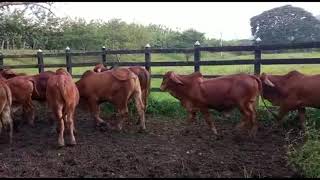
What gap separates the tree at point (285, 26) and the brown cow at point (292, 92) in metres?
4.43

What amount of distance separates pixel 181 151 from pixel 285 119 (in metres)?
2.81

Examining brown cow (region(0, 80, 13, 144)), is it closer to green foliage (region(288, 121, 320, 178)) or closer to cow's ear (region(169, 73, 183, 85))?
cow's ear (region(169, 73, 183, 85))

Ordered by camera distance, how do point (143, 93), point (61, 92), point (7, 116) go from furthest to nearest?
1. point (143, 93)
2. point (7, 116)
3. point (61, 92)

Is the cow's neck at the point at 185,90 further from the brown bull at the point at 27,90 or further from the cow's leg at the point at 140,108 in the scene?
the brown bull at the point at 27,90

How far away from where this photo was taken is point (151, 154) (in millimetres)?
6723

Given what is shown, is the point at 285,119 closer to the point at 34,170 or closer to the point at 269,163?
the point at 269,163

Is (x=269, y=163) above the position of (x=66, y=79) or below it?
below

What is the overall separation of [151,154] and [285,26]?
28.6 feet

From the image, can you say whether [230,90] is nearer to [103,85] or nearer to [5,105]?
[103,85]

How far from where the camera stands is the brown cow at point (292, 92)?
25.9ft

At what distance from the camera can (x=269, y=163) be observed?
20.1 ft

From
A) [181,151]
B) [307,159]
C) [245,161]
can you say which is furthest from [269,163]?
[181,151]

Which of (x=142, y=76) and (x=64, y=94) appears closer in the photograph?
(x=64, y=94)

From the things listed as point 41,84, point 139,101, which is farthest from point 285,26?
point 41,84
